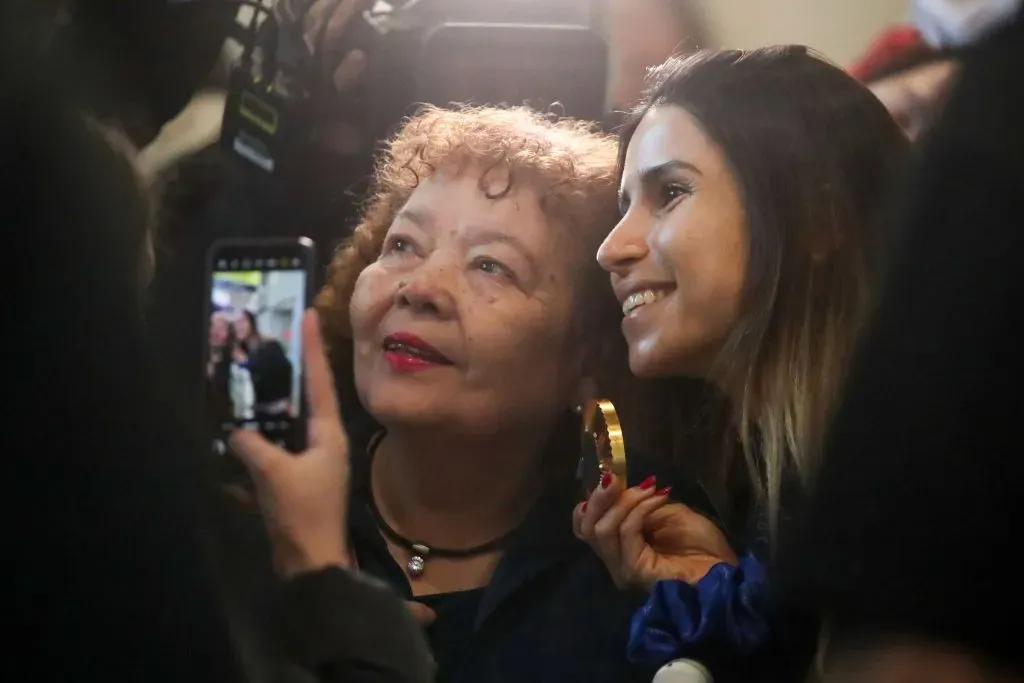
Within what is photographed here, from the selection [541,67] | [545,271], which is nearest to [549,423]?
[545,271]

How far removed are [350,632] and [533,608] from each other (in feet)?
0.36

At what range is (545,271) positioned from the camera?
1.73 feet

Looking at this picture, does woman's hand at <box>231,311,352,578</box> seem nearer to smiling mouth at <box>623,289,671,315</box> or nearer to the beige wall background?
smiling mouth at <box>623,289,671,315</box>

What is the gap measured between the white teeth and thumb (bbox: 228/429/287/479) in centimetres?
19

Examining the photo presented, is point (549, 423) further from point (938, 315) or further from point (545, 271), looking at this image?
point (938, 315)

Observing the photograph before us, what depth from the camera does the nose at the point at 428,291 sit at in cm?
51

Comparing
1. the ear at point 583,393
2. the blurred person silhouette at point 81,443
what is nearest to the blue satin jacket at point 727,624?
the ear at point 583,393

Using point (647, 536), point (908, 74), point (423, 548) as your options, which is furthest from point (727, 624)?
point (908, 74)

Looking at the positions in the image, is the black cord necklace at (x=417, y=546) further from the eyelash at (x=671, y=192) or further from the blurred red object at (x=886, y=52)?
the blurred red object at (x=886, y=52)

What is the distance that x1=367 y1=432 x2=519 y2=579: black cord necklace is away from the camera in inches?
20.2

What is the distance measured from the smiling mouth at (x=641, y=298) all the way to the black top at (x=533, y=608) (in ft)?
0.32

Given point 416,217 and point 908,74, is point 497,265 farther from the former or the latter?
point 908,74

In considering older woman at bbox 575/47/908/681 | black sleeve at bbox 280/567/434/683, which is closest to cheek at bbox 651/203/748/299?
older woman at bbox 575/47/908/681

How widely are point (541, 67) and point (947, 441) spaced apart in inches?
12.6
